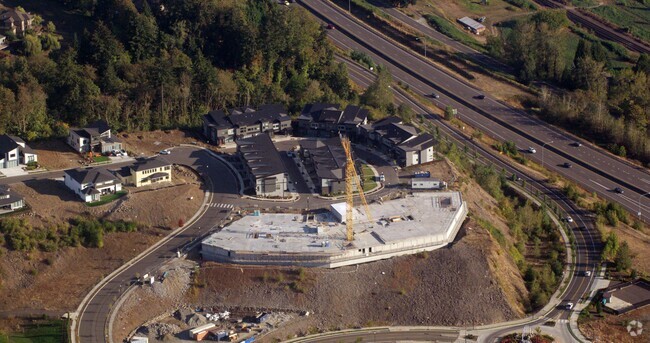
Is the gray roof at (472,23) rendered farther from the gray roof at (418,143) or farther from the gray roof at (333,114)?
the gray roof at (418,143)

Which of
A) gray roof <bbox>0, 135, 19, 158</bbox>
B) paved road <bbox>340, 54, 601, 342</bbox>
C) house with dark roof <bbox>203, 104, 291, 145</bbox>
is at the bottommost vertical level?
paved road <bbox>340, 54, 601, 342</bbox>

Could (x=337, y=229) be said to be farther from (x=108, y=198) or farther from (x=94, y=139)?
(x=94, y=139)

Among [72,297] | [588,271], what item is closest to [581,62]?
[588,271]

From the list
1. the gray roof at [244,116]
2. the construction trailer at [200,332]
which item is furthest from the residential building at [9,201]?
the gray roof at [244,116]

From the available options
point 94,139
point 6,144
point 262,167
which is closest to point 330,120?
point 262,167

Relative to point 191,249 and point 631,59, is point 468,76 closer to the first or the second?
point 631,59

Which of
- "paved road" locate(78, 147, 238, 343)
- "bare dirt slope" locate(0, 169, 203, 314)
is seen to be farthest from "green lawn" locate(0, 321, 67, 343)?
"bare dirt slope" locate(0, 169, 203, 314)

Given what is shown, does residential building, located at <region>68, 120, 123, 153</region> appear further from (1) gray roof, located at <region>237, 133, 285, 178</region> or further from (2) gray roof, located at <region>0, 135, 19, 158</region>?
(1) gray roof, located at <region>237, 133, 285, 178</region>
